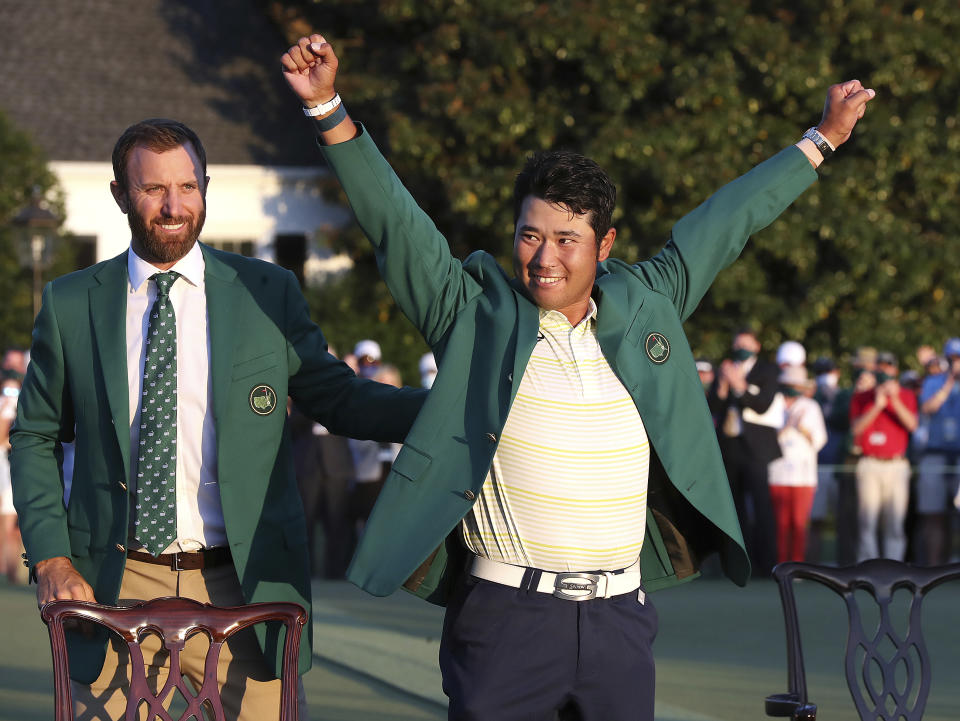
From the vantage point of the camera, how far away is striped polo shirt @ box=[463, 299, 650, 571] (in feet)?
12.8

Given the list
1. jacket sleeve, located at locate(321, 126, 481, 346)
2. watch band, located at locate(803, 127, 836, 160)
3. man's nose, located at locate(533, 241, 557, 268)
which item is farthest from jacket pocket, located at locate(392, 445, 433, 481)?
watch band, located at locate(803, 127, 836, 160)

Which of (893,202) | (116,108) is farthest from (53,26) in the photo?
(893,202)

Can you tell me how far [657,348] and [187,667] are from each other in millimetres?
1362

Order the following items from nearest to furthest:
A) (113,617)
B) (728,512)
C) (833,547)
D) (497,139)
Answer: (113,617) < (728,512) < (833,547) < (497,139)

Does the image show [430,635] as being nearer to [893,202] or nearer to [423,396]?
[423,396]

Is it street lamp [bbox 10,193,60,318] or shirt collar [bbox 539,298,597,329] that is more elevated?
street lamp [bbox 10,193,60,318]

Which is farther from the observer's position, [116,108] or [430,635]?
[116,108]

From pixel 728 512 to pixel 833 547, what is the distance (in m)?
11.1

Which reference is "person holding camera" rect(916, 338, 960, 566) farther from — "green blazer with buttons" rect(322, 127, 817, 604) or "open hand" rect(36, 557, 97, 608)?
"open hand" rect(36, 557, 97, 608)

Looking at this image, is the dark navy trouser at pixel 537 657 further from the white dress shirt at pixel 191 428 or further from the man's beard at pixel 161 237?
the man's beard at pixel 161 237

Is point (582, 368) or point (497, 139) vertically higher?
point (497, 139)

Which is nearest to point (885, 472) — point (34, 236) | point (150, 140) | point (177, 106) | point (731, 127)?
point (731, 127)

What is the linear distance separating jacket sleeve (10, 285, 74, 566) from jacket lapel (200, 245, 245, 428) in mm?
387

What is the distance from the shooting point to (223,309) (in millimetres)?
4270
